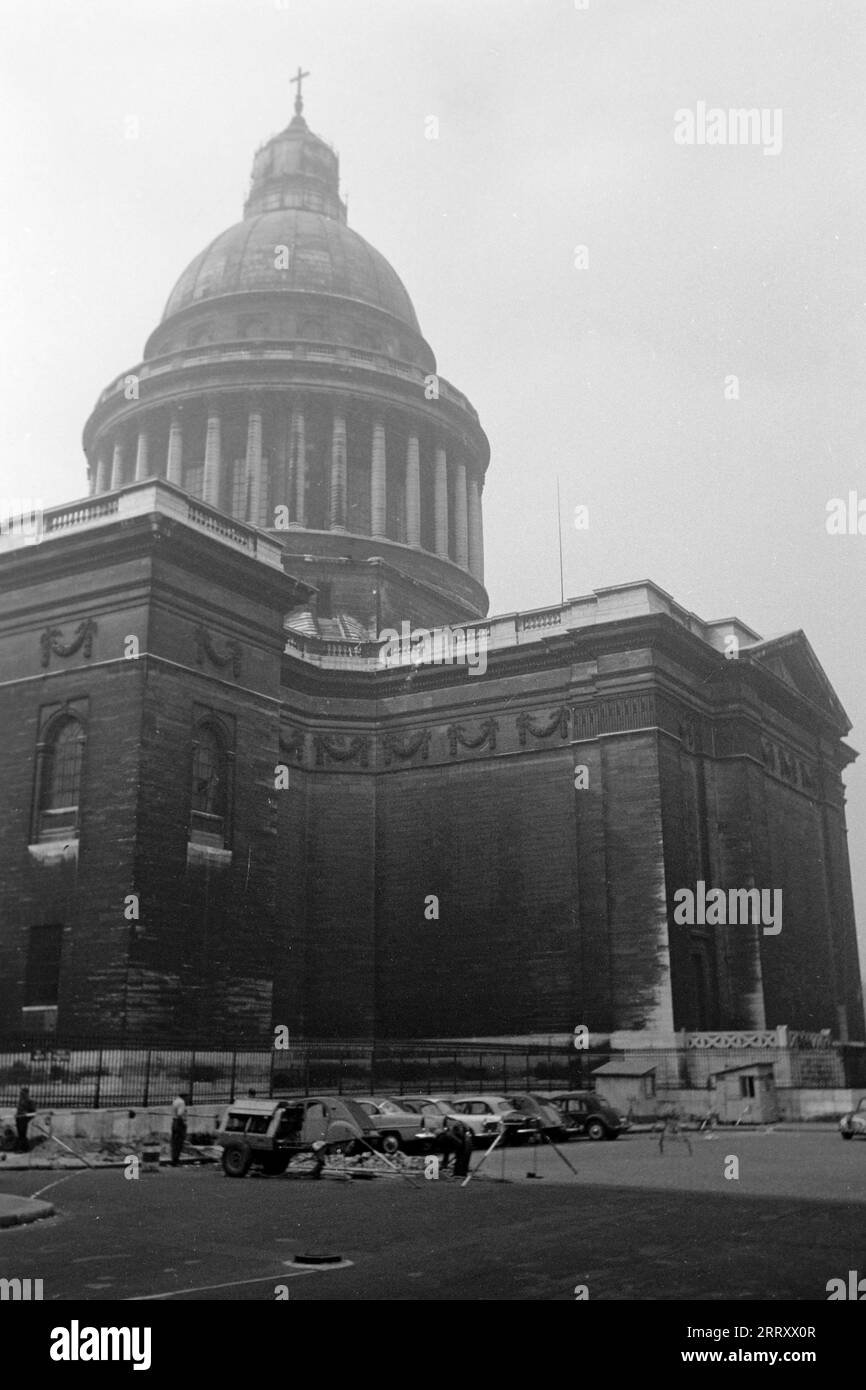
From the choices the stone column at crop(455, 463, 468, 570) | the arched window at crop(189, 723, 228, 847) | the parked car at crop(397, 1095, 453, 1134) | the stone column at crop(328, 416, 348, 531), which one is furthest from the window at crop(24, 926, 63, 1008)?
the stone column at crop(455, 463, 468, 570)

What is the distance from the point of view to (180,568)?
32.0 m

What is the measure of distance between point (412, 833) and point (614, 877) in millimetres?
6882

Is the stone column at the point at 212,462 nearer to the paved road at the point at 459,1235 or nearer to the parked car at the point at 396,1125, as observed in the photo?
the parked car at the point at 396,1125

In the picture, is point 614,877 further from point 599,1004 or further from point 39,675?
point 39,675

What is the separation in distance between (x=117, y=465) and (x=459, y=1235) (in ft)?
141

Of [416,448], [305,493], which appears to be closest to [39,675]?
[305,493]

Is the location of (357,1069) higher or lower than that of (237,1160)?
higher

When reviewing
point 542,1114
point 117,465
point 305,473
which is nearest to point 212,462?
point 305,473

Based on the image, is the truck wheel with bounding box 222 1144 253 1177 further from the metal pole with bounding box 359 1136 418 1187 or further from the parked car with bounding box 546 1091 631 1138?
the parked car with bounding box 546 1091 631 1138

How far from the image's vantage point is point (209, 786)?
32531 millimetres

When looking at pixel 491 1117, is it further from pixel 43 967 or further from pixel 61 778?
pixel 61 778

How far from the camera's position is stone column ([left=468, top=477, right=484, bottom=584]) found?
53.5 meters

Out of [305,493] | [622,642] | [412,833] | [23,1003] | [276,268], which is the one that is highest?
[276,268]

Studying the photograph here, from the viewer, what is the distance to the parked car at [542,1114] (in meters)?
27.4
